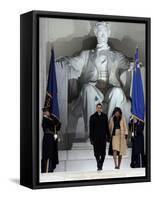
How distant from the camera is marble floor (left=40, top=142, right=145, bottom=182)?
751cm

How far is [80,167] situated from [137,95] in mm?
995

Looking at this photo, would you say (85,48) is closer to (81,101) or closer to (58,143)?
(81,101)

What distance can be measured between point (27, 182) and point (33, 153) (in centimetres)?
35

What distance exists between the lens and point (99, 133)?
7.70m

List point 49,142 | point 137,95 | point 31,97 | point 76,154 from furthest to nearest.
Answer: point 137,95 → point 76,154 → point 49,142 → point 31,97

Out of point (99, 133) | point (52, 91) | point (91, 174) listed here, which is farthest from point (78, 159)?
point (52, 91)

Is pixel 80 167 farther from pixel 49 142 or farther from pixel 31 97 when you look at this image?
pixel 31 97

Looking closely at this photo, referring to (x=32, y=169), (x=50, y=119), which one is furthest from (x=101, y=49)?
(x=32, y=169)

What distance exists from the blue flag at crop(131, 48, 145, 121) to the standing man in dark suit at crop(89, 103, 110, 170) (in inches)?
14.9

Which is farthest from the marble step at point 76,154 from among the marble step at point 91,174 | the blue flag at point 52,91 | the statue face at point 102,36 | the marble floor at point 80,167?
the statue face at point 102,36

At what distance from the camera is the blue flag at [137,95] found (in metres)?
7.89

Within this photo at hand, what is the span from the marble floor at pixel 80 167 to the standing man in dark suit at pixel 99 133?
5 cm

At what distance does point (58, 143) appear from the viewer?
7.49 meters

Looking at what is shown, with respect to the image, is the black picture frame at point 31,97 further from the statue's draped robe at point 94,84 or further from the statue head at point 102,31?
the statue's draped robe at point 94,84
